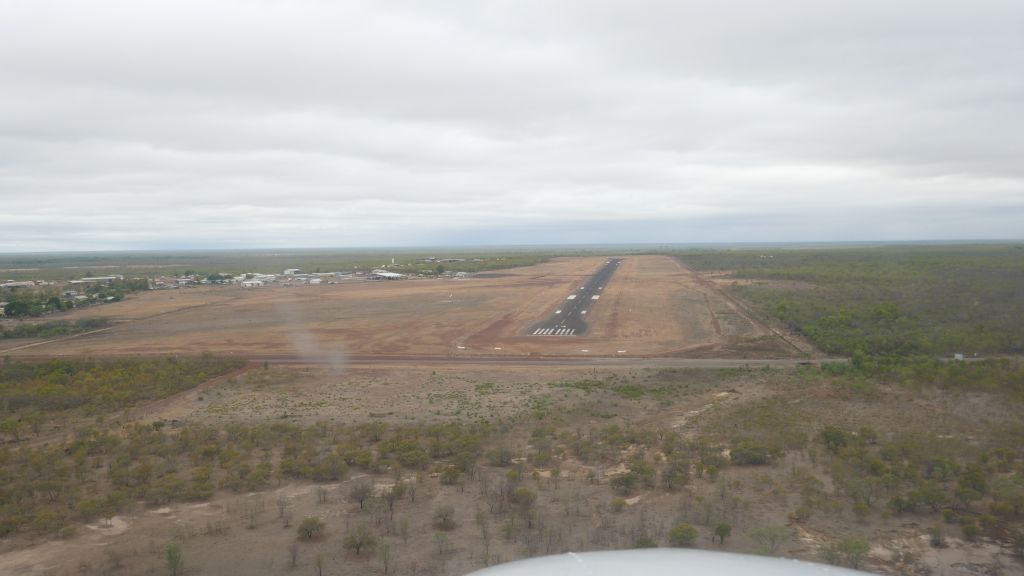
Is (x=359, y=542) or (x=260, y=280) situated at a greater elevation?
(x=260, y=280)

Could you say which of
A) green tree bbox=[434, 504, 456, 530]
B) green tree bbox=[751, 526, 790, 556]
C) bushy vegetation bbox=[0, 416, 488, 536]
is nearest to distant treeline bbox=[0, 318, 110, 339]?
bushy vegetation bbox=[0, 416, 488, 536]

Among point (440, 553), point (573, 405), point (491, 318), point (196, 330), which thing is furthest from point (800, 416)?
point (196, 330)

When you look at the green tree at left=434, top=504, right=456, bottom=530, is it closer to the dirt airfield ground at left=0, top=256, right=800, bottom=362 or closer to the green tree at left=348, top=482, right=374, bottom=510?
the green tree at left=348, top=482, right=374, bottom=510

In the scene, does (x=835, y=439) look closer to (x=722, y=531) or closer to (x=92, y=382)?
(x=722, y=531)

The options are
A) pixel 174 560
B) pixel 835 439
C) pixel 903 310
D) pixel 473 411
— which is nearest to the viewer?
pixel 174 560

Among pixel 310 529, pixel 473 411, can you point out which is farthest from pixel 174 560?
pixel 473 411

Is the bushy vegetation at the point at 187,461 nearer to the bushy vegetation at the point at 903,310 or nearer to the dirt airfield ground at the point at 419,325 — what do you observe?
the dirt airfield ground at the point at 419,325
